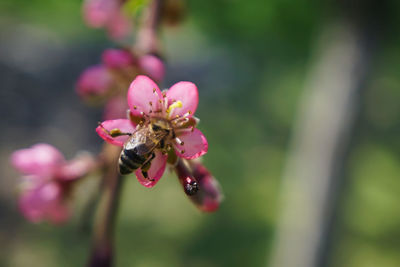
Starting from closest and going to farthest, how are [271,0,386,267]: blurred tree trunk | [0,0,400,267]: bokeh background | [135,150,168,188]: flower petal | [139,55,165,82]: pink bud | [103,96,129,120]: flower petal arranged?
1. [135,150,168,188]: flower petal
2. [139,55,165,82]: pink bud
3. [103,96,129,120]: flower petal
4. [271,0,386,267]: blurred tree trunk
5. [0,0,400,267]: bokeh background

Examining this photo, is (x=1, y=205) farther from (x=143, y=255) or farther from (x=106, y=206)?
(x=106, y=206)

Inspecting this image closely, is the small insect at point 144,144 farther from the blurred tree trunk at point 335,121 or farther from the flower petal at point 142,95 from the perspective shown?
the blurred tree trunk at point 335,121

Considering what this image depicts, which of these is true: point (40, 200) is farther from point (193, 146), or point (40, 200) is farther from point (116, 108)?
point (193, 146)

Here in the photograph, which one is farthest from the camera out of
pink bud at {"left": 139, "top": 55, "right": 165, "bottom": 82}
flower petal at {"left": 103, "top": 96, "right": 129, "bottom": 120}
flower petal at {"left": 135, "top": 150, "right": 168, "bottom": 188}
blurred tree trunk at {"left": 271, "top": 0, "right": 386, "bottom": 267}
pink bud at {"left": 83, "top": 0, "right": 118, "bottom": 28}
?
blurred tree trunk at {"left": 271, "top": 0, "right": 386, "bottom": 267}

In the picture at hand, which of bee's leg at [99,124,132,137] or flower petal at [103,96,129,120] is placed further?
flower petal at [103,96,129,120]

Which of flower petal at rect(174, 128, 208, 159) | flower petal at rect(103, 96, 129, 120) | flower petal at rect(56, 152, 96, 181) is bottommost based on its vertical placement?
flower petal at rect(174, 128, 208, 159)

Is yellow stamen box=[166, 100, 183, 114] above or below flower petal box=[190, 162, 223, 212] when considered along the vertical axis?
above

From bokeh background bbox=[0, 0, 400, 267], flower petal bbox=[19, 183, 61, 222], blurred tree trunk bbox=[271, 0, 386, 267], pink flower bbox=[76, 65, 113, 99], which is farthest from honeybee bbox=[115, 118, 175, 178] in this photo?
blurred tree trunk bbox=[271, 0, 386, 267]

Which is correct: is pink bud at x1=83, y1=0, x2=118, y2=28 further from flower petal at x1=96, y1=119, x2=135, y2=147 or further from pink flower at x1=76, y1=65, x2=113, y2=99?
flower petal at x1=96, y1=119, x2=135, y2=147
